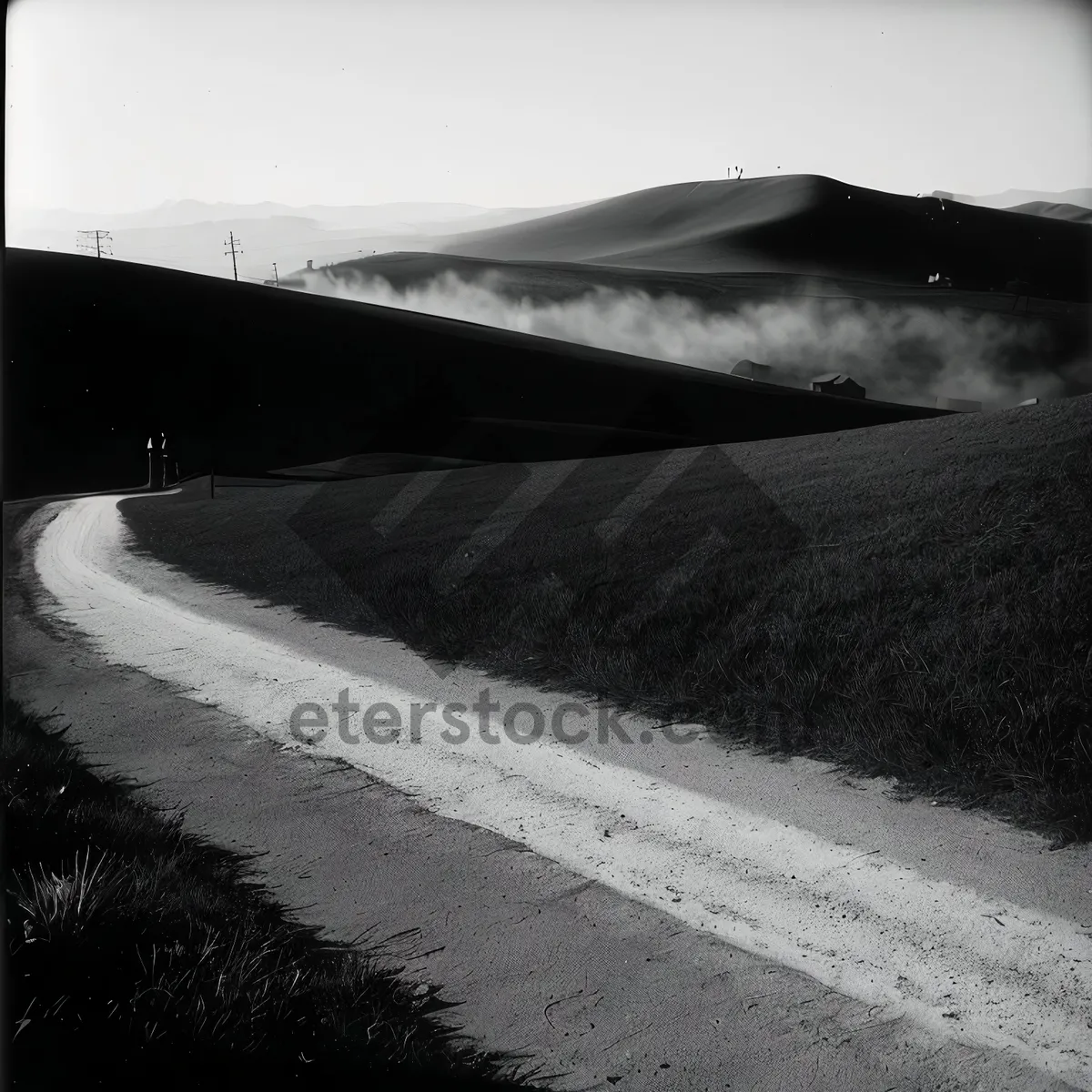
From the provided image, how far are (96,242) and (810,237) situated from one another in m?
4.90

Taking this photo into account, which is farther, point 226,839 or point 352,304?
point 352,304

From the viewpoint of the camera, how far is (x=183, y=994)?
293 cm

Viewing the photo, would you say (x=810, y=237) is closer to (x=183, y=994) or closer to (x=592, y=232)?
(x=592, y=232)

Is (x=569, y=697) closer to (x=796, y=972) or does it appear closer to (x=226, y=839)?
(x=226, y=839)

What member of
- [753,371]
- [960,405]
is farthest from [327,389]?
[960,405]

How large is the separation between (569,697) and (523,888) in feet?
8.23

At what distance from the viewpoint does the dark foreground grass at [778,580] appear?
201 inches

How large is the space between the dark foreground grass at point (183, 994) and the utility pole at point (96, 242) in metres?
3.35

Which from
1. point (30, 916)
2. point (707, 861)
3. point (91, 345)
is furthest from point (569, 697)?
point (91, 345)

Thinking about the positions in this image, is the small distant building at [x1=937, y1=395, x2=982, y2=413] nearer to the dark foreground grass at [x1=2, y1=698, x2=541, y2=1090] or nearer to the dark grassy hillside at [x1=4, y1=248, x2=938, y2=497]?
the dark grassy hillside at [x1=4, y1=248, x2=938, y2=497]

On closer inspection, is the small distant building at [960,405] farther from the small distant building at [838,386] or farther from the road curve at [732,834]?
the road curve at [732,834]

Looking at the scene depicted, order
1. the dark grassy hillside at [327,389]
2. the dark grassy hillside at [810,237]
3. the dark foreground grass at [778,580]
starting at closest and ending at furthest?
the dark foreground grass at [778,580] < the dark grassy hillside at [810,237] < the dark grassy hillside at [327,389]

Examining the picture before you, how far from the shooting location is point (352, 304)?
7.54 meters

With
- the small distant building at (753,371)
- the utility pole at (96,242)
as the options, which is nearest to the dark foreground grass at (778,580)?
the small distant building at (753,371)
